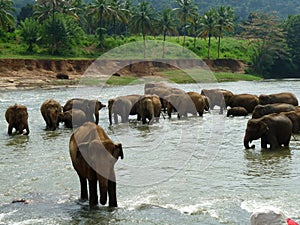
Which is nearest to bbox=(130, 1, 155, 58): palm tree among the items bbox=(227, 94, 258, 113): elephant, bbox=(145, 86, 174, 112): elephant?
bbox=(145, 86, 174, 112): elephant

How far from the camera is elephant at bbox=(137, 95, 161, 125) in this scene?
19.5 metres

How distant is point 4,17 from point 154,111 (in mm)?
39298

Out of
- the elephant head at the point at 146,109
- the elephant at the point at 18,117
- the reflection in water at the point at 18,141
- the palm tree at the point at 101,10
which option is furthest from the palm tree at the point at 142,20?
the reflection in water at the point at 18,141

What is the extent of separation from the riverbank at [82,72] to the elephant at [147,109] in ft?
78.6

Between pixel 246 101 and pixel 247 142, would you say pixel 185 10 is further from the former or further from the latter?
pixel 247 142

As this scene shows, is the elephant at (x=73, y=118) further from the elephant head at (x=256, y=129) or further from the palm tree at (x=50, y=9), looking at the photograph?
the palm tree at (x=50, y=9)

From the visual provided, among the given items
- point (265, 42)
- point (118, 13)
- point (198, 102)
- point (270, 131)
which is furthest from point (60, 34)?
point (270, 131)

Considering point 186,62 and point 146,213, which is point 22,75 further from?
point 146,213

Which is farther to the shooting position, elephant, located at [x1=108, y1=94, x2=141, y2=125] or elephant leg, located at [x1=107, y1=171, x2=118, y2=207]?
→ elephant, located at [x1=108, y1=94, x2=141, y2=125]

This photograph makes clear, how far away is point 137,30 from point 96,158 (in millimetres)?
62550

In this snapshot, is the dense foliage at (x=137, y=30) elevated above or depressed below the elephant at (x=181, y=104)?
above

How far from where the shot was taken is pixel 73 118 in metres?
18.0

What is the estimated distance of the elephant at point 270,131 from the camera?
517 inches

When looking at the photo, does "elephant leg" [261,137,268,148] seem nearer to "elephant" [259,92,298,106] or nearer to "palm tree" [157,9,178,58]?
"elephant" [259,92,298,106]
